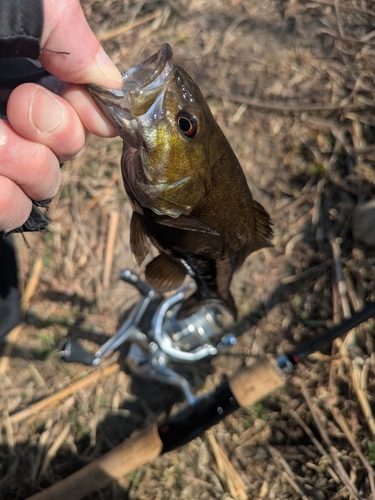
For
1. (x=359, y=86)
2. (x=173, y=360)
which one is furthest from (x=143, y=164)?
(x=359, y=86)

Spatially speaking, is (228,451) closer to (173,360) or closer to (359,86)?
(173,360)

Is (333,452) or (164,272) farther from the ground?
(164,272)

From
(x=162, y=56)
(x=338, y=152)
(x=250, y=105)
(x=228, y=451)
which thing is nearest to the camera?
(x=162, y=56)

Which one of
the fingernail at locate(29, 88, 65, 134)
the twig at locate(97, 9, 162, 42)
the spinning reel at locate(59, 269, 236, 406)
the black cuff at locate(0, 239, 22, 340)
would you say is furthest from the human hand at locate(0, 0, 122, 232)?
the twig at locate(97, 9, 162, 42)

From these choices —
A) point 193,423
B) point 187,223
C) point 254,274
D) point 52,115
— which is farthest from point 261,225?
point 254,274

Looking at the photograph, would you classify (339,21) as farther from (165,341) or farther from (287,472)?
(287,472)

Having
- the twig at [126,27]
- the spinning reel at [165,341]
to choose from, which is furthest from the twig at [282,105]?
the spinning reel at [165,341]

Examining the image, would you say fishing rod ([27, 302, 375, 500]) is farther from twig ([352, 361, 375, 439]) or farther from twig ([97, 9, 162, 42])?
twig ([97, 9, 162, 42])

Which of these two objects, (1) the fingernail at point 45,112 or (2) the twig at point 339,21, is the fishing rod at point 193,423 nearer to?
(1) the fingernail at point 45,112
